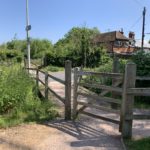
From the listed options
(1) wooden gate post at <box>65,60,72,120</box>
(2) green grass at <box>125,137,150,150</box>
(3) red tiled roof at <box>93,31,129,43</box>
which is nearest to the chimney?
(3) red tiled roof at <box>93,31,129,43</box>

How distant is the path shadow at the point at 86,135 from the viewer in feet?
16.6

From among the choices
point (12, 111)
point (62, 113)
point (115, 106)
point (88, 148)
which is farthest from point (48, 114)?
point (88, 148)

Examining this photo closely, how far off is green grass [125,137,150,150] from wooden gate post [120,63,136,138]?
24cm

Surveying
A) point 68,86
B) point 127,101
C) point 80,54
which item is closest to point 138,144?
point 127,101

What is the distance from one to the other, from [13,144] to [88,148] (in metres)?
1.42

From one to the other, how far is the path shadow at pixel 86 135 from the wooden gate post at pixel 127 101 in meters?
0.26

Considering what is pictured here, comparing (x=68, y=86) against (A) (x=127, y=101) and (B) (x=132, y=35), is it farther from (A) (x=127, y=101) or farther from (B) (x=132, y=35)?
(B) (x=132, y=35)

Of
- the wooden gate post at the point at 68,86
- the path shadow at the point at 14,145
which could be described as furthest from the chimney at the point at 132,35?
the path shadow at the point at 14,145

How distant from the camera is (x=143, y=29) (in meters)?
34.0

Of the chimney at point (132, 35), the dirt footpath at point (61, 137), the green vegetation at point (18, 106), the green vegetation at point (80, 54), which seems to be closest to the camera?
the dirt footpath at point (61, 137)

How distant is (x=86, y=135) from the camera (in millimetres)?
5562

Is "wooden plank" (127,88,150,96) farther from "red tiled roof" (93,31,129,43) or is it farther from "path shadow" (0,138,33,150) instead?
"red tiled roof" (93,31,129,43)

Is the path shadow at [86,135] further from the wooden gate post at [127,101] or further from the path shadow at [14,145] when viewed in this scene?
the path shadow at [14,145]

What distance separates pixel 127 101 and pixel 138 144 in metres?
0.81
